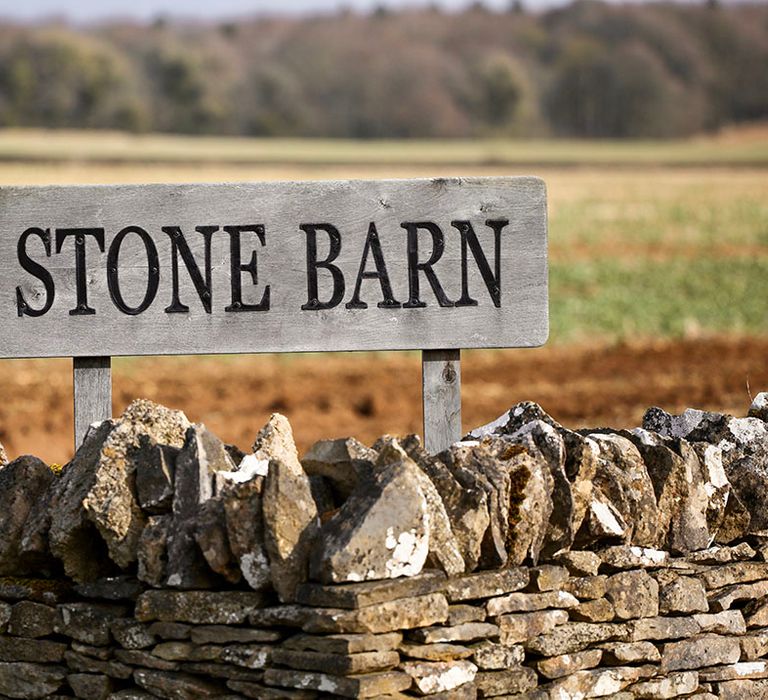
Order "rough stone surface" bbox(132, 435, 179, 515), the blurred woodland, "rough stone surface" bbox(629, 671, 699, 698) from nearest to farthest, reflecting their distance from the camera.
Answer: "rough stone surface" bbox(132, 435, 179, 515)
"rough stone surface" bbox(629, 671, 699, 698)
the blurred woodland

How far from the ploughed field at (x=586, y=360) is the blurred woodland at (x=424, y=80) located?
56210mm

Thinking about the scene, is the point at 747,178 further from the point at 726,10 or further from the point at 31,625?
the point at 726,10

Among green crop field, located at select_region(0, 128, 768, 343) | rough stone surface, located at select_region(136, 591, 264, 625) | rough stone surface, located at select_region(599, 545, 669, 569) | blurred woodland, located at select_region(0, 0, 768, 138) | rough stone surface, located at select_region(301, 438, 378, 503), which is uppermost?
blurred woodland, located at select_region(0, 0, 768, 138)

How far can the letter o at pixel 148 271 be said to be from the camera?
4.63 metres

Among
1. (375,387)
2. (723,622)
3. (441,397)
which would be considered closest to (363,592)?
(723,622)

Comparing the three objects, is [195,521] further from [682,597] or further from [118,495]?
[682,597]

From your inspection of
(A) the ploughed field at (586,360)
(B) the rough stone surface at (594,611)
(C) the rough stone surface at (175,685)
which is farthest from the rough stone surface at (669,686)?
(A) the ploughed field at (586,360)

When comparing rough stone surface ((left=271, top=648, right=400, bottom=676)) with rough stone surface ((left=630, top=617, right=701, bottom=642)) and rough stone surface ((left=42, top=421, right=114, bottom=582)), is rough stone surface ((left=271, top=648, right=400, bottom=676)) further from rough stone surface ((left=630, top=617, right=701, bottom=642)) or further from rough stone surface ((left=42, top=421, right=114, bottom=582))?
rough stone surface ((left=630, top=617, right=701, bottom=642))

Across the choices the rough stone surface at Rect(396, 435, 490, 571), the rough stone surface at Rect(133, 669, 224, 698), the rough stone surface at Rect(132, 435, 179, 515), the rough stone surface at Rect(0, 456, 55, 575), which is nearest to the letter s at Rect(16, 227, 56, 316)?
the rough stone surface at Rect(0, 456, 55, 575)

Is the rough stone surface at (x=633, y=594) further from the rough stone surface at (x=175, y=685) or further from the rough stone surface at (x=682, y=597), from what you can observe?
the rough stone surface at (x=175, y=685)

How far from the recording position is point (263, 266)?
15.2 feet

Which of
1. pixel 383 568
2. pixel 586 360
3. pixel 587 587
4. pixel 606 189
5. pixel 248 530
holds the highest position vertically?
pixel 606 189

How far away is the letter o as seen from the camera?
463 cm

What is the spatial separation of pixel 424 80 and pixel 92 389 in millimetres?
119118
